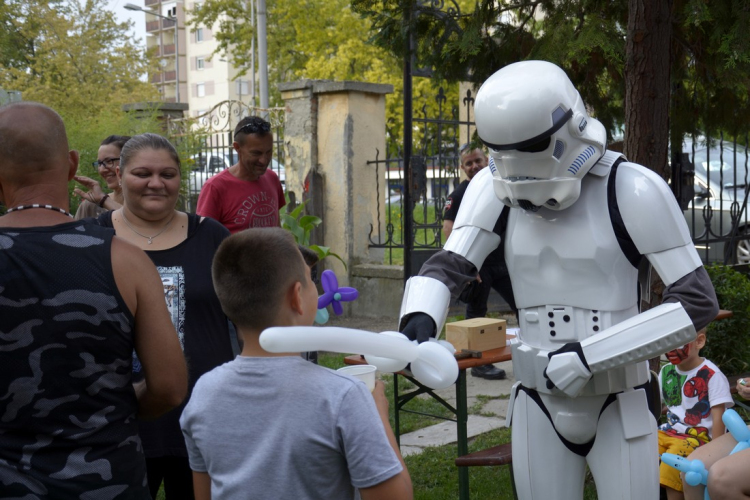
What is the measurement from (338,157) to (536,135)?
5.98 m

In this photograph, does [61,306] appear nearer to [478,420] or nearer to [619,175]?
[619,175]

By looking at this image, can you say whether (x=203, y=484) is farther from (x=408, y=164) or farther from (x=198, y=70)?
(x=198, y=70)

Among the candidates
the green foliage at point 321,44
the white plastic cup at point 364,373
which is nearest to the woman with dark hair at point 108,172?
the white plastic cup at point 364,373

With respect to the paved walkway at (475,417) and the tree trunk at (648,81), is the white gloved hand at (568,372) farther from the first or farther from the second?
the paved walkway at (475,417)

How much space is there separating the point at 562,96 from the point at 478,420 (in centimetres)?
328

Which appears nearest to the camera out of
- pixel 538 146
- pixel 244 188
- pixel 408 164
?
pixel 538 146

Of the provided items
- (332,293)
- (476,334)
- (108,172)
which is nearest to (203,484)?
(332,293)

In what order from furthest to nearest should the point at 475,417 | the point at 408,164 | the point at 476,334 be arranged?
the point at 408,164
the point at 475,417
the point at 476,334

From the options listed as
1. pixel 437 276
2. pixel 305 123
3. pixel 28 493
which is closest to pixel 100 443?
pixel 28 493

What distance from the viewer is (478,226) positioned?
2781mm

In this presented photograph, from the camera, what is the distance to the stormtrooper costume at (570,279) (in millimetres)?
2461

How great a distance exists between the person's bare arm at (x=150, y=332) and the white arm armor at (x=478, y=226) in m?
1.11

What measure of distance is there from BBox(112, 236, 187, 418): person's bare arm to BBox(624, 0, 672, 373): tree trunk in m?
2.45

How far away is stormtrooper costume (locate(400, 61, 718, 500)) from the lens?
246cm
